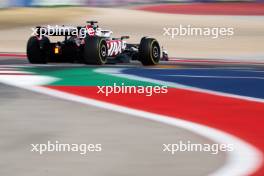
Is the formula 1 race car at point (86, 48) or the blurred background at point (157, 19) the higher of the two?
the formula 1 race car at point (86, 48)

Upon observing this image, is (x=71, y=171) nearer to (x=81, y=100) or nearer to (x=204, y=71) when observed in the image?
(x=81, y=100)

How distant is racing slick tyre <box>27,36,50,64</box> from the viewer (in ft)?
56.1

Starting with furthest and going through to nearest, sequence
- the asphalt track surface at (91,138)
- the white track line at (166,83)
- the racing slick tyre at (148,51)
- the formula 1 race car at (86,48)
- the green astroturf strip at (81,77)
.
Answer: the racing slick tyre at (148,51), the formula 1 race car at (86,48), the green astroturf strip at (81,77), the white track line at (166,83), the asphalt track surface at (91,138)

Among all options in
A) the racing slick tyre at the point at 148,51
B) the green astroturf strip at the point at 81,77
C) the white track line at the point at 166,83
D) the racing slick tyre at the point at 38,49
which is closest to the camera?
the white track line at the point at 166,83

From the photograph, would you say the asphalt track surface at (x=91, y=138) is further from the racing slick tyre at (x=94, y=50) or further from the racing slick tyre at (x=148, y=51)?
the racing slick tyre at (x=148, y=51)

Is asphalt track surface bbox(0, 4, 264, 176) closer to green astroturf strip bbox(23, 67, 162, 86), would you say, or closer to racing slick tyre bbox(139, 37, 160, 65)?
green astroturf strip bbox(23, 67, 162, 86)

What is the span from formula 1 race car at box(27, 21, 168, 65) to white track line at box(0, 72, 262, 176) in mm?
4086

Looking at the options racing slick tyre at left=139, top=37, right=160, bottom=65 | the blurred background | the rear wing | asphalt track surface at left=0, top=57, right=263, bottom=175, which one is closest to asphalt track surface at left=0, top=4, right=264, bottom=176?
asphalt track surface at left=0, top=57, right=263, bottom=175

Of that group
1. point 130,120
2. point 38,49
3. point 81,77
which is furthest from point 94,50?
point 130,120

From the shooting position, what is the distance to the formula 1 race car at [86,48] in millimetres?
16344

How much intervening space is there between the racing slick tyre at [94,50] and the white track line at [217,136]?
4000mm

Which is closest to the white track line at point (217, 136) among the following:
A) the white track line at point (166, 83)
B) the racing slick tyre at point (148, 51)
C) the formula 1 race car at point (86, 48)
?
the white track line at point (166, 83)

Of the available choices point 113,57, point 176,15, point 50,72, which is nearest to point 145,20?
point 176,15

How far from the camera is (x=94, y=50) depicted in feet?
53.5
